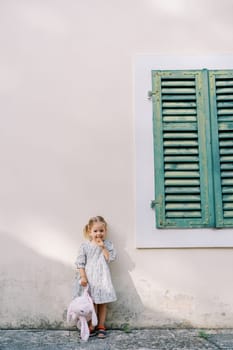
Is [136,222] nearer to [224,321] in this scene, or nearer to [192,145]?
[192,145]

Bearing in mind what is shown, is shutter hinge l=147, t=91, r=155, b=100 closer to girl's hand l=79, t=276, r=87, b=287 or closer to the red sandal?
girl's hand l=79, t=276, r=87, b=287

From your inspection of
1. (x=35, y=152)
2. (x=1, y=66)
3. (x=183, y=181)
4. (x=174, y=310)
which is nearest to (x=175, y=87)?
(x=183, y=181)

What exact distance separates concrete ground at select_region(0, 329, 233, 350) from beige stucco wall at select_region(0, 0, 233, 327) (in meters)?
0.10

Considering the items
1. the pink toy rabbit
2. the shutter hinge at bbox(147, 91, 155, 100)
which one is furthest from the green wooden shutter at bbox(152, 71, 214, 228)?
the pink toy rabbit

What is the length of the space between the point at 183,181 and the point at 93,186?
803mm

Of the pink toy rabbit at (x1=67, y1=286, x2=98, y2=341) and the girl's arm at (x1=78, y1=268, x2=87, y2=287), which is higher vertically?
the girl's arm at (x1=78, y1=268, x2=87, y2=287)

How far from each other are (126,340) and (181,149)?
167 cm

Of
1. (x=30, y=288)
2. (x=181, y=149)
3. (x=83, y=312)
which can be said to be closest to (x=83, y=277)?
(x=83, y=312)

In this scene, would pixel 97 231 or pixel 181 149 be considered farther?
pixel 181 149

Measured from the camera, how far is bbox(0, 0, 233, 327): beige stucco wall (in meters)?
3.42

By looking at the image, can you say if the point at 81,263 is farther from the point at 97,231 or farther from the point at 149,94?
the point at 149,94

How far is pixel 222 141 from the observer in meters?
3.58

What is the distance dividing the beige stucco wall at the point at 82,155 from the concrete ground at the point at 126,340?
0.10 metres

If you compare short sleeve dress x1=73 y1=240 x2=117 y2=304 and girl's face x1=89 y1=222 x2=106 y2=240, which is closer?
short sleeve dress x1=73 y1=240 x2=117 y2=304
